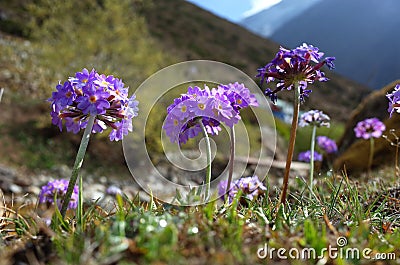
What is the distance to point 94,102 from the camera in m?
1.84

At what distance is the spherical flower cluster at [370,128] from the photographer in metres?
4.18

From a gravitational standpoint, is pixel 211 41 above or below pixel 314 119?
above

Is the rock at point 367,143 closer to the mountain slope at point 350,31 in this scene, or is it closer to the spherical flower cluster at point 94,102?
the spherical flower cluster at point 94,102

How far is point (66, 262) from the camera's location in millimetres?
1211

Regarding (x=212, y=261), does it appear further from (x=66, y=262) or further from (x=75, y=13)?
(x=75, y=13)

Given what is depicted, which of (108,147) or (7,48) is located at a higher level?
(7,48)

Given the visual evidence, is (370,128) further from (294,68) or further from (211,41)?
(211,41)

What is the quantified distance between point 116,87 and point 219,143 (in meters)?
9.34

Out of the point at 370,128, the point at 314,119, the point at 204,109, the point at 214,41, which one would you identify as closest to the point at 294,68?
the point at 204,109

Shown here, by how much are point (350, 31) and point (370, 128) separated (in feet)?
139

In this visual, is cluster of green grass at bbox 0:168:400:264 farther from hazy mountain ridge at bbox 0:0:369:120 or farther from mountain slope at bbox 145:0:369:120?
mountain slope at bbox 145:0:369:120

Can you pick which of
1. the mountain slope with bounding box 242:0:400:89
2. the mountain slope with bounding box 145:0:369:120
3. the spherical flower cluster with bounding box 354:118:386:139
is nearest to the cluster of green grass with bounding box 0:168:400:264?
the spherical flower cluster with bounding box 354:118:386:139

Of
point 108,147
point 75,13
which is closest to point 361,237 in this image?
point 108,147

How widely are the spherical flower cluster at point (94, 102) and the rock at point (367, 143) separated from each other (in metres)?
3.17
